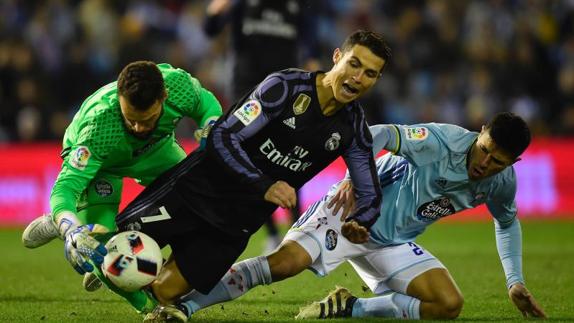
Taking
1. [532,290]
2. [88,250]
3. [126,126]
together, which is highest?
[126,126]

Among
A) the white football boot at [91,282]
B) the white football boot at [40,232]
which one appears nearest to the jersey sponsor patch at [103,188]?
the white football boot at [40,232]

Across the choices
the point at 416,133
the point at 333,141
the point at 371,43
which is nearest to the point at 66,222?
the point at 333,141

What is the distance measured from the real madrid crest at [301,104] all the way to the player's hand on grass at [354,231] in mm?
715

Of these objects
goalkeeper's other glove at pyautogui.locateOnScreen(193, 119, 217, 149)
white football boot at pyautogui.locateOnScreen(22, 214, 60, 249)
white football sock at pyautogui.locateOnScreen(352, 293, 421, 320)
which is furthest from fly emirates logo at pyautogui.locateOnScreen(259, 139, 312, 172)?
white football boot at pyautogui.locateOnScreen(22, 214, 60, 249)

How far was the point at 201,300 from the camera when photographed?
6.26 metres

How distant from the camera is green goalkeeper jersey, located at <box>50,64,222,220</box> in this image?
602 cm

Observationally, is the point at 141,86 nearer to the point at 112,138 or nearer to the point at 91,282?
the point at 112,138

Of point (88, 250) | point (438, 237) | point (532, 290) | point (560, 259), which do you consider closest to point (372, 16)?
point (438, 237)

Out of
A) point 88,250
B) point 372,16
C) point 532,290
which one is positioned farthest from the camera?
point 372,16

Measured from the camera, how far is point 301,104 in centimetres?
598

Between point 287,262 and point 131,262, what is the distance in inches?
40.0

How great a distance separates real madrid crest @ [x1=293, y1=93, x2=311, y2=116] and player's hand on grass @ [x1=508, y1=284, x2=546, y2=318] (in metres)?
1.79

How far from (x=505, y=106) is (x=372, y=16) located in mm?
2521

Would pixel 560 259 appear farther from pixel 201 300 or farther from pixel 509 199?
pixel 201 300
